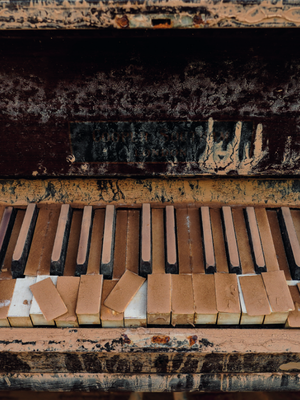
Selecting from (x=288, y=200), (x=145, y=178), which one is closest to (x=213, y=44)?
(x=145, y=178)

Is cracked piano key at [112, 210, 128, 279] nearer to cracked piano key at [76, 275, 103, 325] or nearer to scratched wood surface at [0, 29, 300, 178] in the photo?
cracked piano key at [76, 275, 103, 325]

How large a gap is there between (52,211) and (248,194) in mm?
1178

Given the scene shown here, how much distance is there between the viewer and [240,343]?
58.1 inches

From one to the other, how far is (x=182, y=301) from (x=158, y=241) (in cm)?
36

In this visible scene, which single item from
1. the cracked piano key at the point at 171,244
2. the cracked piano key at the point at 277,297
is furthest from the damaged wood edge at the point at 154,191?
the cracked piano key at the point at 277,297

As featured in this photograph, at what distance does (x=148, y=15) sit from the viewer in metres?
1.20

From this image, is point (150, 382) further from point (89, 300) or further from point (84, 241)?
point (84, 241)

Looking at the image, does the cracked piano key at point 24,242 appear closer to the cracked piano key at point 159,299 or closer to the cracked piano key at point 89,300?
the cracked piano key at point 89,300

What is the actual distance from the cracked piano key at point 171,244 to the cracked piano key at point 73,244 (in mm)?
505

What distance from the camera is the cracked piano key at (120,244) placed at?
5.42 feet

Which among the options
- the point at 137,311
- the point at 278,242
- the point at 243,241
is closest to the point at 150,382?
the point at 137,311

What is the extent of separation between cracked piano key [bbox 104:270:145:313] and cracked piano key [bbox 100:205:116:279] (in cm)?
9

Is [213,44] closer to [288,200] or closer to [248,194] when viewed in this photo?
[248,194]

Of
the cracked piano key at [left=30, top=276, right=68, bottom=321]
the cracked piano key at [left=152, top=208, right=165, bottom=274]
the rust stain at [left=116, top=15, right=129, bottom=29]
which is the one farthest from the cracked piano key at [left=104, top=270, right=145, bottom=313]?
the rust stain at [left=116, top=15, right=129, bottom=29]
